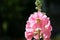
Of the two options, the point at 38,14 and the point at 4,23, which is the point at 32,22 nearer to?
the point at 38,14

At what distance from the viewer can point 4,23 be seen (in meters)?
4.02

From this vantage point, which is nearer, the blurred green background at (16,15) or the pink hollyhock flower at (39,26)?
the pink hollyhock flower at (39,26)

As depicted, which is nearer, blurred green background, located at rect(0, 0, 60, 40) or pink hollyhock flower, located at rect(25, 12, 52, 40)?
pink hollyhock flower, located at rect(25, 12, 52, 40)

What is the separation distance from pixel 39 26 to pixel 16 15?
2.78 m

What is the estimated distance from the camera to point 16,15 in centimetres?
418

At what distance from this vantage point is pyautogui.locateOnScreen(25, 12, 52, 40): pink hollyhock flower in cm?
140

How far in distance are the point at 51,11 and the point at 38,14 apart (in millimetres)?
4460

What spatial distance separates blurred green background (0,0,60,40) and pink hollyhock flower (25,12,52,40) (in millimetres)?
1751

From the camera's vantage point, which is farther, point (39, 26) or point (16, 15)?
point (16, 15)

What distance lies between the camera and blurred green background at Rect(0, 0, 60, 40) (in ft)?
13.2

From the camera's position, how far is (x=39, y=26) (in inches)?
55.6

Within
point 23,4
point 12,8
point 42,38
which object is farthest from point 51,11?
point 42,38

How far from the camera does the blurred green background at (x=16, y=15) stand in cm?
404

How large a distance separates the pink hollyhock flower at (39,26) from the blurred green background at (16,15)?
5.75 ft
